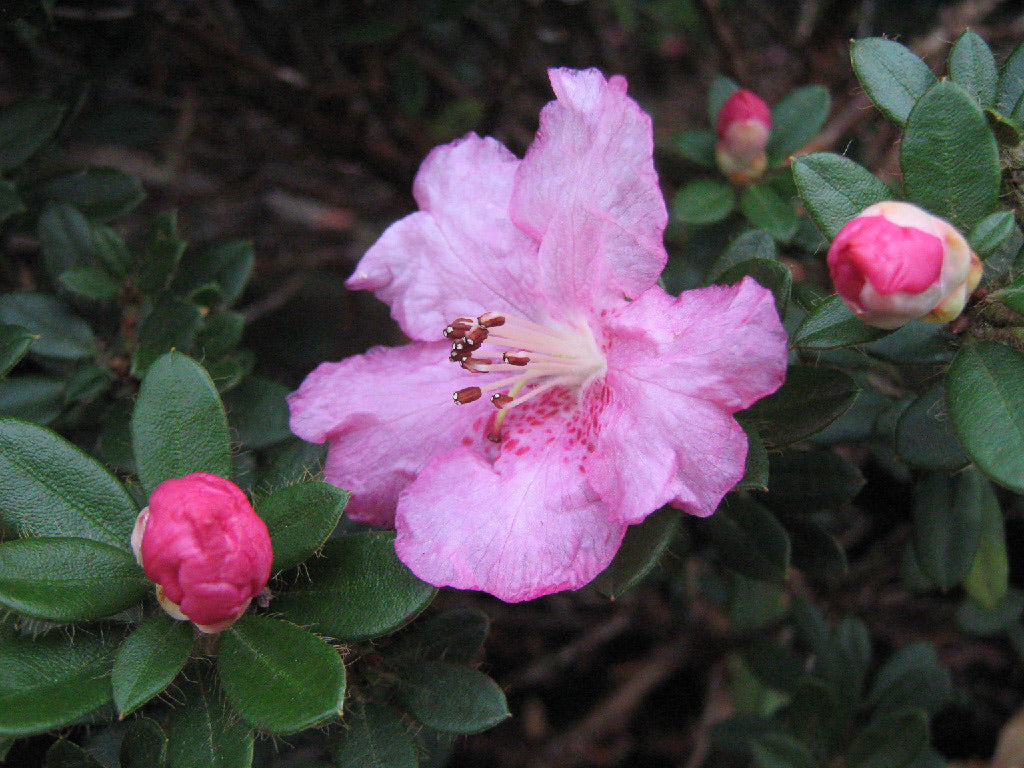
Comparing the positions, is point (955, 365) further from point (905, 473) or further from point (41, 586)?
point (41, 586)

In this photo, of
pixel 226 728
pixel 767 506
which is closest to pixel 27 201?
pixel 226 728

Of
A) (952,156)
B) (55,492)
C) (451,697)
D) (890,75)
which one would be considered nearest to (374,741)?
(451,697)

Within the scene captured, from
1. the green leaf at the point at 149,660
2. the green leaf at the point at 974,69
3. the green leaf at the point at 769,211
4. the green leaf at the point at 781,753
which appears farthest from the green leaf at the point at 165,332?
the green leaf at the point at 781,753

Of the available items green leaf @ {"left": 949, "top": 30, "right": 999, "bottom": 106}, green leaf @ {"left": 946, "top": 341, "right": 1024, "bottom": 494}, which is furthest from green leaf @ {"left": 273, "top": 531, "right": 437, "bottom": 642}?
green leaf @ {"left": 949, "top": 30, "right": 999, "bottom": 106}

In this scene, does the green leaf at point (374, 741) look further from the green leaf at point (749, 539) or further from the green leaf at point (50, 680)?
the green leaf at point (749, 539)

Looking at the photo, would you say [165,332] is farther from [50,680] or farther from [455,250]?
[50,680]

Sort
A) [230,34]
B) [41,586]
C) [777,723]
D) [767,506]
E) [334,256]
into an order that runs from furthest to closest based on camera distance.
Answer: [334,256]
[230,34]
[777,723]
[767,506]
[41,586]
